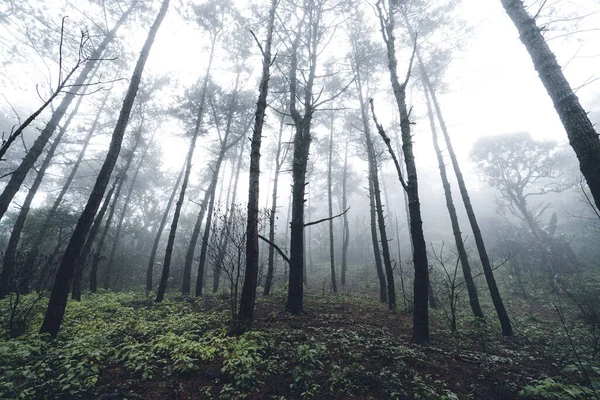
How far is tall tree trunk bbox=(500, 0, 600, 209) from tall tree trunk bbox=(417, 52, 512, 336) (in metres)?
5.16

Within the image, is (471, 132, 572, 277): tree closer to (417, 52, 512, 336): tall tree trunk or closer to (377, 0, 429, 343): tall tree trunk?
(417, 52, 512, 336): tall tree trunk

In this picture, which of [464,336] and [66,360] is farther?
[464,336]

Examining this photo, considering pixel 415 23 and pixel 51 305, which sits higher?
pixel 415 23

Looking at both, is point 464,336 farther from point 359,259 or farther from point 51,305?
point 359,259

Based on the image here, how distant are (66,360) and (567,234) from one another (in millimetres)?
30117

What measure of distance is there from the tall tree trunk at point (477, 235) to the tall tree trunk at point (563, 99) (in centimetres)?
516

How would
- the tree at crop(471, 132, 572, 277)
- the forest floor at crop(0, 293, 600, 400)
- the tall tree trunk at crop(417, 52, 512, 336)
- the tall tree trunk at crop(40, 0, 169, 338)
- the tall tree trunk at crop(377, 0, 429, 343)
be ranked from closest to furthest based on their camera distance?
the forest floor at crop(0, 293, 600, 400) → the tall tree trunk at crop(40, 0, 169, 338) → the tall tree trunk at crop(377, 0, 429, 343) → the tall tree trunk at crop(417, 52, 512, 336) → the tree at crop(471, 132, 572, 277)

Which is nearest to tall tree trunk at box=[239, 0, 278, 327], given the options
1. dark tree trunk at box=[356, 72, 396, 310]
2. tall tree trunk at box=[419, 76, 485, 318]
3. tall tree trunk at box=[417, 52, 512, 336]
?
dark tree trunk at box=[356, 72, 396, 310]

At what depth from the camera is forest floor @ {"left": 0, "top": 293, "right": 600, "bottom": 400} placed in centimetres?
313

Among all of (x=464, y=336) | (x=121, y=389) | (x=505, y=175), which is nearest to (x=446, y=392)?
(x=464, y=336)

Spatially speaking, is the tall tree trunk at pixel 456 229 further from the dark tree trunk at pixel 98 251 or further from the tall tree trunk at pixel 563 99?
the dark tree trunk at pixel 98 251

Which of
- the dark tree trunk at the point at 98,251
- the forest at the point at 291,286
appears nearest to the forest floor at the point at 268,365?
the forest at the point at 291,286

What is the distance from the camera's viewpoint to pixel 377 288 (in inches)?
598

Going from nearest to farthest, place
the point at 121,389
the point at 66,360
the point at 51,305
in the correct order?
the point at 121,389, the point at 66,360, the point at 51,305
